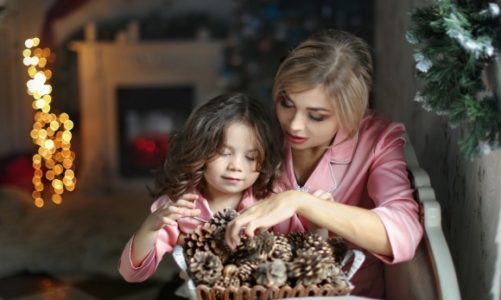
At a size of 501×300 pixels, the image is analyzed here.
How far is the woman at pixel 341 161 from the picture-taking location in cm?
115

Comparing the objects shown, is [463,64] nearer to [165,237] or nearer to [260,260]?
[260,260]

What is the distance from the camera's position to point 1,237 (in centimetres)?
333

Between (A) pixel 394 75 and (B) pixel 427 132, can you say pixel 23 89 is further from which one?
(B) pixel 427 132

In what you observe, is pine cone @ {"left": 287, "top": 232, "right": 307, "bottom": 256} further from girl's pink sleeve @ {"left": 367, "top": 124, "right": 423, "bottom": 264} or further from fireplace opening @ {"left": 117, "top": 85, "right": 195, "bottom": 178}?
fireplace opening @ {"left": 117, "top": 85, "right": 195, "bottom": 178}

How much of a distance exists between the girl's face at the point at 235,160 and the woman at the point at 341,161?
0.09 metres

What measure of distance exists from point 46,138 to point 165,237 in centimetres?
338

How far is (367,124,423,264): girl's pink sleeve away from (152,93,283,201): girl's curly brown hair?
0.21 metres

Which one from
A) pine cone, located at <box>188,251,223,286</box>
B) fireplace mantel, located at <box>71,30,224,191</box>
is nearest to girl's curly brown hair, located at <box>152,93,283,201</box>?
pine cone, located at <box>188,251,223,286</box>

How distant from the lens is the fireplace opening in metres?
4.82

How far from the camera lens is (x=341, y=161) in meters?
1.38

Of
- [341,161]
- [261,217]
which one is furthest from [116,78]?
[261,217]

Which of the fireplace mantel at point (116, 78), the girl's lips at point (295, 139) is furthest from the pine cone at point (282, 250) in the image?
the fireplace mantel at point (116, 78)

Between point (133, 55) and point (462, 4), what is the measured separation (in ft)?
12.6

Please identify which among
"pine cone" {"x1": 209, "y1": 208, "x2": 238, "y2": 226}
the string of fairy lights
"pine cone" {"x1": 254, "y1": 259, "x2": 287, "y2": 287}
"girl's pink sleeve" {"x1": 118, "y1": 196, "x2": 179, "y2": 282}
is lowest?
the string of fairy lights
